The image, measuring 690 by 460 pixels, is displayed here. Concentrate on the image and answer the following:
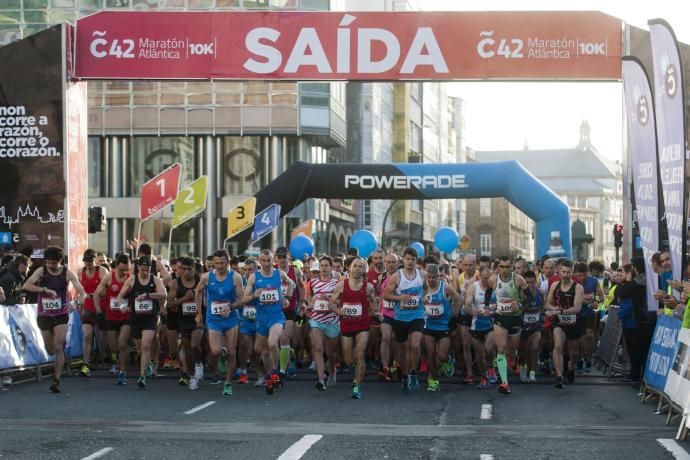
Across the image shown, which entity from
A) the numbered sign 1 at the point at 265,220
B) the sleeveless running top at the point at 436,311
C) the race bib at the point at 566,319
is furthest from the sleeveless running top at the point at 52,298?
the numbered sign 1 at the point at 265,220

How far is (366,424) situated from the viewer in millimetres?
12039

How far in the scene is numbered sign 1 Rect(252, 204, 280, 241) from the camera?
23.6m

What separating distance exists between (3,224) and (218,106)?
1134 inches

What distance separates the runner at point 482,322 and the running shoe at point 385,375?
131 cm

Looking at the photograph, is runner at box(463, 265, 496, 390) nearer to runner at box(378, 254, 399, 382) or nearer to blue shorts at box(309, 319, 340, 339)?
runner at box(378, 254, 399, 382)

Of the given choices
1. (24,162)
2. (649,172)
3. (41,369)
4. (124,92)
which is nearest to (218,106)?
(124,92)

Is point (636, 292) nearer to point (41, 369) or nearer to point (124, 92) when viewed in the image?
point (41, 369)

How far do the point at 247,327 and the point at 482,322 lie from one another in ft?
11.3

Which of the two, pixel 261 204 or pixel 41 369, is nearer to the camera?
pixel 41 369

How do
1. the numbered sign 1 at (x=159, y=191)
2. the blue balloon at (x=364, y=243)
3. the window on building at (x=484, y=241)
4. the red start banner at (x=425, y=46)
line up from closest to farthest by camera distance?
the red start banner at (x=425, y=46)
the numbered sign 1 at (x=159, y=191)
the blue balloon at (x=364, y=243)
the window on building at (x=484, y=241)

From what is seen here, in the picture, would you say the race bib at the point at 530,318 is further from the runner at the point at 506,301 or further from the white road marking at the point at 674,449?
the white road marking at the point at 674,449

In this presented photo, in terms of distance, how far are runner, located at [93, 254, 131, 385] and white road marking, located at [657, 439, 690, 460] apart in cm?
829

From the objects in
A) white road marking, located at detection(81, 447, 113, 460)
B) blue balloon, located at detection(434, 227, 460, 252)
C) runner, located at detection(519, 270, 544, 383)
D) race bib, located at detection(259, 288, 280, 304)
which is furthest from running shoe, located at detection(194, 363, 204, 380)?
blue balloon, located at detection(434, 227, 460, 252)

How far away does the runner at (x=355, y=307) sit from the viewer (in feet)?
51.1
